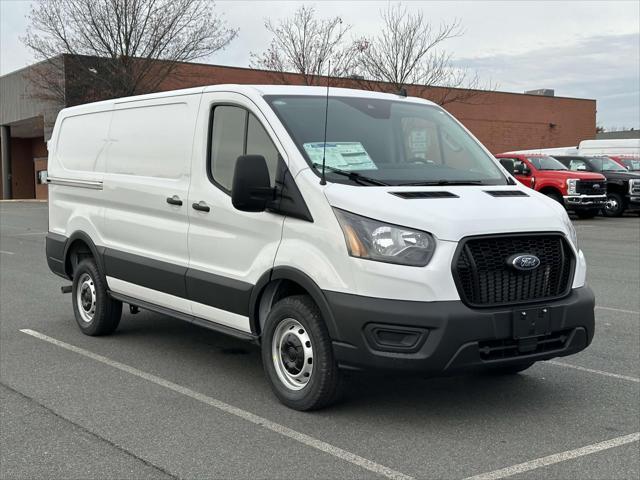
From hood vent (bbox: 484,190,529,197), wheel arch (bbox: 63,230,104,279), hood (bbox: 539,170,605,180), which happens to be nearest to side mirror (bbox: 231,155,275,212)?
hood vent (bbox: 484,190,529,197)

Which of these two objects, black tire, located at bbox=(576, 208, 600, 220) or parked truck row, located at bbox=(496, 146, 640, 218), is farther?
black tire, located at bbox=(576, 208, 600, 220)

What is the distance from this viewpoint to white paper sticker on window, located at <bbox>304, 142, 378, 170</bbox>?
5.16 meters

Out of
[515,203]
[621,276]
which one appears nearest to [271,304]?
[515,203]

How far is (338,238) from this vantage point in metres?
4.71

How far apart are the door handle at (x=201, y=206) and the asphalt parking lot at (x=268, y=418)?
1287 mm

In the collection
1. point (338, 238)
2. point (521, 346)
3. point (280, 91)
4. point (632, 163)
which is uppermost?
point (280, 91)

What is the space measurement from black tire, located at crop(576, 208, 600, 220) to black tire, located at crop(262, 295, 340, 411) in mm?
20210

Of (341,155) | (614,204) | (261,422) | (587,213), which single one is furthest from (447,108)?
(261,422)

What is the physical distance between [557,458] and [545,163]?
21259 millimetres

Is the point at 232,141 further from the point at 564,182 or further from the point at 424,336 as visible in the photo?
the point at 564,182

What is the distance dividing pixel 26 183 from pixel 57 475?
5445cm

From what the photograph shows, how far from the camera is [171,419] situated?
195 inches

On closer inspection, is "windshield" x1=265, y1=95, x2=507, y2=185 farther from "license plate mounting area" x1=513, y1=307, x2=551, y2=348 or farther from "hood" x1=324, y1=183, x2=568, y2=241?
"license plate mounting area" x1=513, y1=307, x2=551, y2=348

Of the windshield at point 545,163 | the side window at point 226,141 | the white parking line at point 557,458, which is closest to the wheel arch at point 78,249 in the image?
the side window at point 226,141
